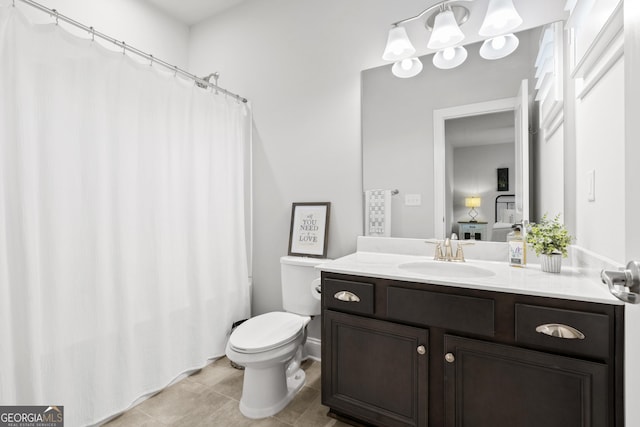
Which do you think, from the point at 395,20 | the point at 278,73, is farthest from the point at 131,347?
the point at 395,20

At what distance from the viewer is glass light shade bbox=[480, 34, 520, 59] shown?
1.58 metres

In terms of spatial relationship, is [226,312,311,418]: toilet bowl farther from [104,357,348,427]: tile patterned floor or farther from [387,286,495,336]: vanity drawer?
[387,286,495,336]: vanity drawer

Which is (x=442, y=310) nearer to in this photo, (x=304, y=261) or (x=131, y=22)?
(x=304, y=261)

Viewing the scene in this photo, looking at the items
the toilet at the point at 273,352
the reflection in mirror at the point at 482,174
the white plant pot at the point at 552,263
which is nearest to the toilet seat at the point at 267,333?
the toilet at the point at 273,352

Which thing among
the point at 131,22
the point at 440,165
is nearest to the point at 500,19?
the point at 440,165

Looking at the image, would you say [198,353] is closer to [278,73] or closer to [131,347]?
[131,347]

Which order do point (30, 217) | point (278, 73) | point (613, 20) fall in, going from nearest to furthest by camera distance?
point (613, 20), point (30, 217), point (278, 73)

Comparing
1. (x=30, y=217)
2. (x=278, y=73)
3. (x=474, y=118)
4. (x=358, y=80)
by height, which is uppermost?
(x=278, y=73)

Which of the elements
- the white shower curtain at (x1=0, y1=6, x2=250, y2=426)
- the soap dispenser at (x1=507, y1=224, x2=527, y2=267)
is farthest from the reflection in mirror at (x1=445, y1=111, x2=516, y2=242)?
the white shower curtain at (x1=0, y1=6, x2=250, y2=426)

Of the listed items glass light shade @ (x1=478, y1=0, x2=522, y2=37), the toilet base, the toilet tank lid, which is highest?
glass light shade @ (x1=478, y1=0, x2=522, y2=37)

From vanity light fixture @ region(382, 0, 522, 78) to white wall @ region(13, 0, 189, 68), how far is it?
1.94 m

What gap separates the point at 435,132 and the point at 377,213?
596mm

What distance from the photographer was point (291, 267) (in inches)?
82.8

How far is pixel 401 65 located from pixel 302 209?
1148 mm
